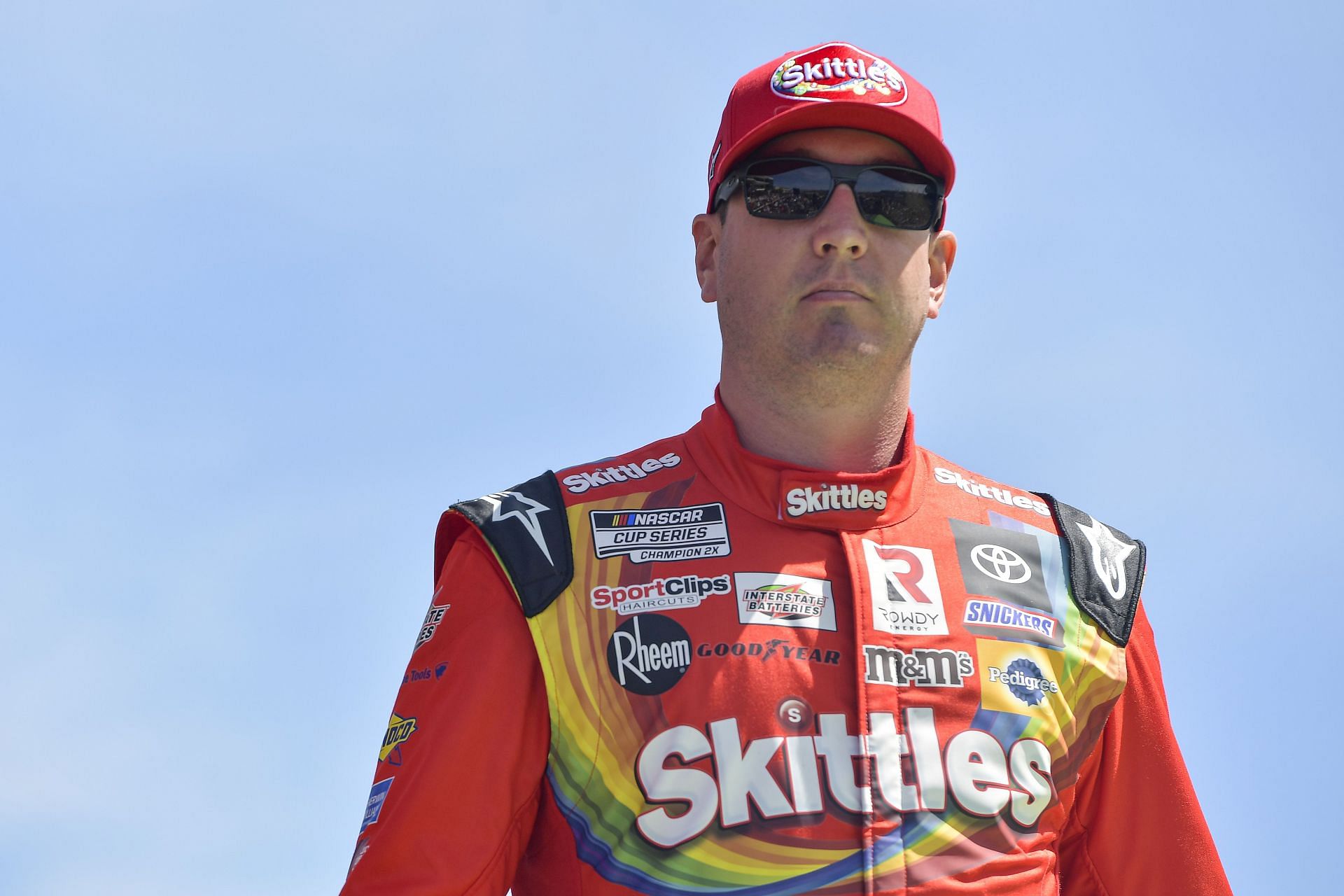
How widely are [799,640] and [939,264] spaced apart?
67.0 inches

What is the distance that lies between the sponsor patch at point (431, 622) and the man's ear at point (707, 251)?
4.88 ft

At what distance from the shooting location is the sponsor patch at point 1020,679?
16.9ft

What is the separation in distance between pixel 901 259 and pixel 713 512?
3.45 ft

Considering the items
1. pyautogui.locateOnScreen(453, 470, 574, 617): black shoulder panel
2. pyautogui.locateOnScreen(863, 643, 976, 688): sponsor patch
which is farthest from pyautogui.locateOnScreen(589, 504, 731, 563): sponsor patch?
pyautogui.locateOnScreen(863, 643, 976, 688): sponsor patch

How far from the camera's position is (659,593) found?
201 inches

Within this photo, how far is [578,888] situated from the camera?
4.90 metres

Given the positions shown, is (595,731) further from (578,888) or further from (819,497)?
(819,497)

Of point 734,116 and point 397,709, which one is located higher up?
point 734,116

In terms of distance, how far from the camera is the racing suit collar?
17.5 ft

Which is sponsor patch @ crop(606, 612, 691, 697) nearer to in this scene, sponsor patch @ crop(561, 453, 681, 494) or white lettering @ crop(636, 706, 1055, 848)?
white lettering @ crop(636, 706, 1055, 848)

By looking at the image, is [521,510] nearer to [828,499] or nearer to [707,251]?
[828,499]

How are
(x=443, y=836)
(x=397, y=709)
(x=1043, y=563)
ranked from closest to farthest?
(x=443, y=836), (x=397, y=709), (x=1043, y=563)

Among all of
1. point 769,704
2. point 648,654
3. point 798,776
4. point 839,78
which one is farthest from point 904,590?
point 839,78

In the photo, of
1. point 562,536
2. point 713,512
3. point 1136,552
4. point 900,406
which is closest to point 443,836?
point 562,536
